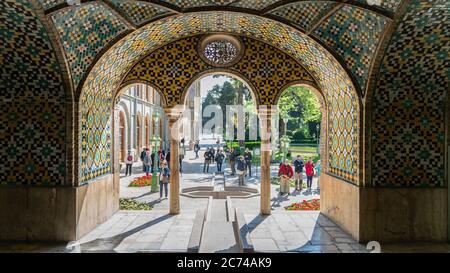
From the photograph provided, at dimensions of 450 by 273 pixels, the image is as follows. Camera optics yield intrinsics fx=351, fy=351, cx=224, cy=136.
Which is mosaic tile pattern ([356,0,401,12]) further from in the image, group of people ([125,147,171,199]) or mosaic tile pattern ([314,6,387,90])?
group of people ([125,147,171,199])

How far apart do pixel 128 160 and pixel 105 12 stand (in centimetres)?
1052

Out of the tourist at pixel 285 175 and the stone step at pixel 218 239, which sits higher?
the tourist at pixel 285 175

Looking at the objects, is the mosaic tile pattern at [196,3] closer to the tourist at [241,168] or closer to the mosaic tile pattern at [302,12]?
the mosaic tile pattern at [302,12]

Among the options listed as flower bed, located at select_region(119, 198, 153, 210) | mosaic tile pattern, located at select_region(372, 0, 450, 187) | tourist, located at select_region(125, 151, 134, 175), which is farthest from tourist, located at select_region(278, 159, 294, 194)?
tourist, located at select_region(125, 151, 134, 175)

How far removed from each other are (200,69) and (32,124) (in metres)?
3.73

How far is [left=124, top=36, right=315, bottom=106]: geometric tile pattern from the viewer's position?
8125 millimetres

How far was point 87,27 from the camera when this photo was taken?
19.5 ft

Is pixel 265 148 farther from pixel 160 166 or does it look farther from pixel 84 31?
pixel 160 166

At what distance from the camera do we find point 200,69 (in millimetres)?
8227

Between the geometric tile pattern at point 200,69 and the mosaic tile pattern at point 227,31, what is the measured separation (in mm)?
200

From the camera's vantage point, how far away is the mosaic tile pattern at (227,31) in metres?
6.66

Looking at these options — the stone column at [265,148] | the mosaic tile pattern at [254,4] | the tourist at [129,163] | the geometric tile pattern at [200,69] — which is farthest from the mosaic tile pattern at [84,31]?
the tourist at [129,163]

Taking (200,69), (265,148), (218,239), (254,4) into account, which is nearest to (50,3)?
(254,4)
